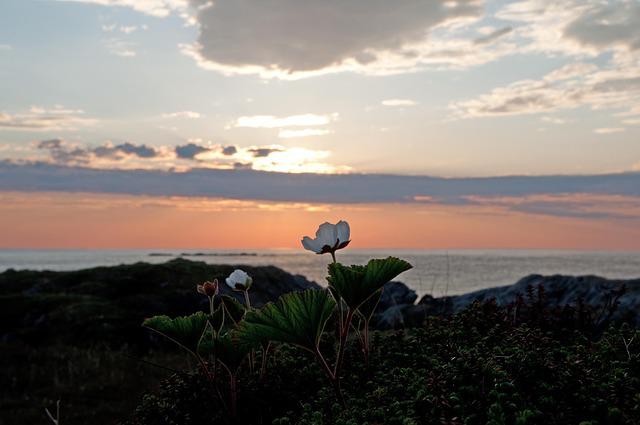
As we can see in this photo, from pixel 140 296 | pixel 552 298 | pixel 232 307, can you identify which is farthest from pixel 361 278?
pixel 140 296

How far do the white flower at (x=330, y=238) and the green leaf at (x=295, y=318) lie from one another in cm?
47

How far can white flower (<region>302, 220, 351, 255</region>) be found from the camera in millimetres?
4320

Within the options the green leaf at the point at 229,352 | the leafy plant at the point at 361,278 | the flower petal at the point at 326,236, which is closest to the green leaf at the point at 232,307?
the green leaf at the point at 229,352

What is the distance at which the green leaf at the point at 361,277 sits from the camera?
3.83 meters

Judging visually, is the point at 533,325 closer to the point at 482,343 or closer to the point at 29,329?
the point at 482,343

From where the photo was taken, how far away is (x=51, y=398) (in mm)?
13969

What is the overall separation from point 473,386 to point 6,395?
46.7ft

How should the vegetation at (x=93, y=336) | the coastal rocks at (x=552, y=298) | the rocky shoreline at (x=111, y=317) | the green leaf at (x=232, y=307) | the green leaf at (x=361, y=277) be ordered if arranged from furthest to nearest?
the vegetation at (x=93, y=336), the rocky shoreline at (x=111, y=317), the coastal rocks at (x=552, y=298), the green leaf at (x=232, y=307), the green leaf at (x=361, y=277)

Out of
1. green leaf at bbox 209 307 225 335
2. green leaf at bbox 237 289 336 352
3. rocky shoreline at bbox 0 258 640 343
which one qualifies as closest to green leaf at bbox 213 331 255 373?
green leaf at bbox 209 307 225 335

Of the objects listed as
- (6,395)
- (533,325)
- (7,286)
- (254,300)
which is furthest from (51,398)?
(7,286)

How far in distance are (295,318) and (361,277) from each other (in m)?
0.52

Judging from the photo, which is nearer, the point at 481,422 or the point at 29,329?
the point at 481,422

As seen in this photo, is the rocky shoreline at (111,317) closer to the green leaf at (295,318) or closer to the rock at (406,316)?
the rock at (406,316)

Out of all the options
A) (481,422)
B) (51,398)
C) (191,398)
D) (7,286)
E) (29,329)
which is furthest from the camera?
(7,286)
